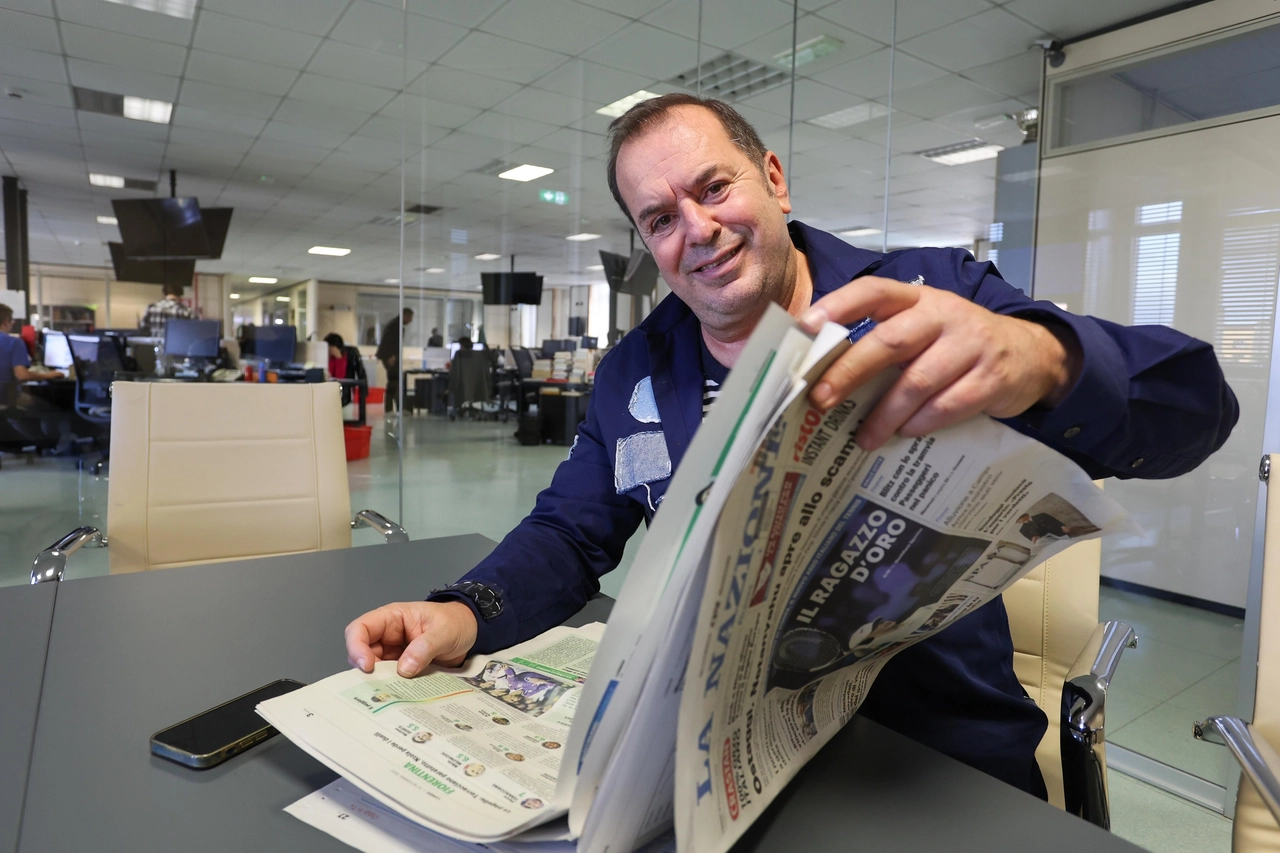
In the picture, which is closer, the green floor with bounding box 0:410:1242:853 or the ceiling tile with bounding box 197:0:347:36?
the green floor with bounding box 0:410:1242:853

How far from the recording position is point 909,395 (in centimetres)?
→ 43

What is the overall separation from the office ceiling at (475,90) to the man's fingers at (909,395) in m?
3.30

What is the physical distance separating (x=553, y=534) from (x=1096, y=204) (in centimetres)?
310

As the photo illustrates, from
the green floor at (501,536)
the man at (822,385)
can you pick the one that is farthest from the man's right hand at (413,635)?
the green floor at (501,536)

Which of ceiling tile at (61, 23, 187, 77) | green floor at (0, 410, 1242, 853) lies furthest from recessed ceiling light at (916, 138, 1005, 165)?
ceiling tile at (61, 23, 187, 77)

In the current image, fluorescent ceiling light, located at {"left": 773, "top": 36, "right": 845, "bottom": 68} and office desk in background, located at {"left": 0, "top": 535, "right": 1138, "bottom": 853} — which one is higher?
fluorescent ceiling light, located at {"left": 773, "top": 36, "right": 845, "bottom": 68}

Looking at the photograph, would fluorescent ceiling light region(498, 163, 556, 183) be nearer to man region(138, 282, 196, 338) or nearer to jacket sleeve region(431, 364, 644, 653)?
man region(138, 282, 196, 338)

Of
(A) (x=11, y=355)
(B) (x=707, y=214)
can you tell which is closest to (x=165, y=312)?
(A) (x=11, y=355)

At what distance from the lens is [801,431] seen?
387 millimetres

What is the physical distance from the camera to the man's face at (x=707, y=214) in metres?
1.01

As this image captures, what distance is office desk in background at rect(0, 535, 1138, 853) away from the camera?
51cm

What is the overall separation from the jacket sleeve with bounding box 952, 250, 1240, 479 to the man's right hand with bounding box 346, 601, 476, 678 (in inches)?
22.1

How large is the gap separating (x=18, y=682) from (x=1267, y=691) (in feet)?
4.65

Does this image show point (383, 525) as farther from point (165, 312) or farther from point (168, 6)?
point (165, 312)
